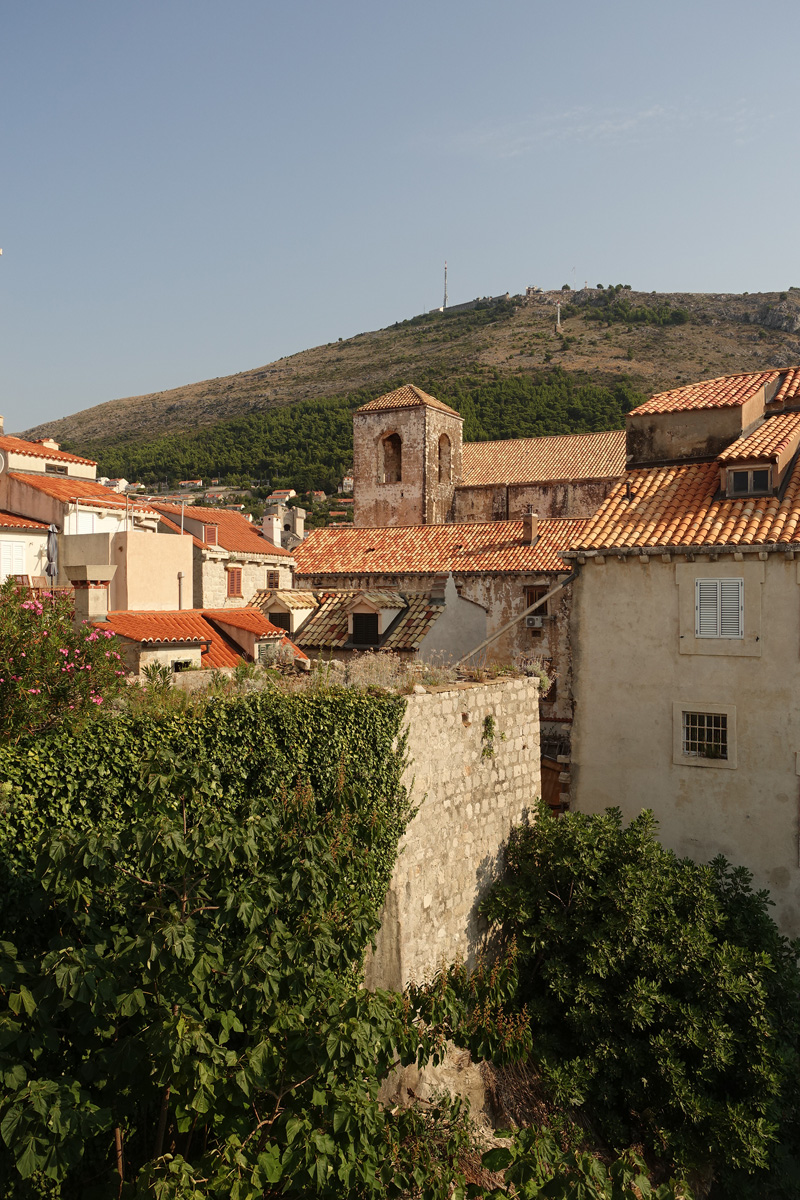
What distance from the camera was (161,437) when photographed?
102 m

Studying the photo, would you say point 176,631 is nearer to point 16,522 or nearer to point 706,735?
point 16,522

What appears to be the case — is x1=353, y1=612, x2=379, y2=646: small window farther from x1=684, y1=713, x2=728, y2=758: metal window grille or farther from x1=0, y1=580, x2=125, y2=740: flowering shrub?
x1=0, y1=580, x2=125, y2=740: flowering shrub

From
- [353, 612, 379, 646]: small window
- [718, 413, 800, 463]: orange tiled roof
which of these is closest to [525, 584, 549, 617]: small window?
[353, 612, 379, 646]: small window

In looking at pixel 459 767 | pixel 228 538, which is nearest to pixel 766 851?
pixel 459 767

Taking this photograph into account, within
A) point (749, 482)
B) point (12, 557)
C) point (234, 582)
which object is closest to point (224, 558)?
point (234, 582)

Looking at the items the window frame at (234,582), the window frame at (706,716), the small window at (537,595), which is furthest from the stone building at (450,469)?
the window frame at (706,716)

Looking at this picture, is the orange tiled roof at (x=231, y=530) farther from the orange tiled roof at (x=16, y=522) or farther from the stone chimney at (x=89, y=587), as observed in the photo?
the stone chimney at (x=89, y=587)

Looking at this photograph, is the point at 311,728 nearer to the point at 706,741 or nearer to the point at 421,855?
the point at 421,855

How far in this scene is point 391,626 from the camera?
2091 centimetres

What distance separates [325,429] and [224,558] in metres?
61.3

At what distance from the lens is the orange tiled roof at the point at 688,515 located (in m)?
13.2

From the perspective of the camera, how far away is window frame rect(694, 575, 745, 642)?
1318cm

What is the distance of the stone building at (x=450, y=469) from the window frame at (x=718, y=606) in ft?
78.3

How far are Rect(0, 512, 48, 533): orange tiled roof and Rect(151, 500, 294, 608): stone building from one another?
7362 millimetres
